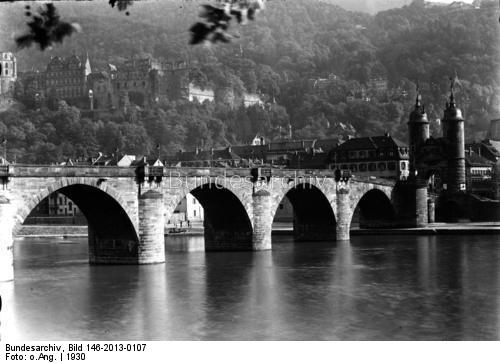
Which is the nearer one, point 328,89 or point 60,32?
point 60,32

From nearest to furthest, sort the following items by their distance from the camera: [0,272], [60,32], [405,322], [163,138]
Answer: [60,32], [405,322], [0,272], [163,138]

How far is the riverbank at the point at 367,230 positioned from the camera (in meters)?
66.3

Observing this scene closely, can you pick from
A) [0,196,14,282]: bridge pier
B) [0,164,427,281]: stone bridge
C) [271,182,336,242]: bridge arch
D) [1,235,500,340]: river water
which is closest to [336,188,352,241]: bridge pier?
[0,164,427,281]: stone bridge

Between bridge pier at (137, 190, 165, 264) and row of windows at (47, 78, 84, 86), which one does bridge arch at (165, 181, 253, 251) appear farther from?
row of windows at (47, 78, 84, 86)

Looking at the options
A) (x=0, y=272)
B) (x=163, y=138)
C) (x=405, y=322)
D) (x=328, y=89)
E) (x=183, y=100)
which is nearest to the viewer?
(x=405, y=322)

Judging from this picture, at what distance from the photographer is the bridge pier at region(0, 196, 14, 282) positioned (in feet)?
116

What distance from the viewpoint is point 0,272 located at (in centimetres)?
3644

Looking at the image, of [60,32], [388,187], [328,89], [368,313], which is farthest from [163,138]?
[60,32]

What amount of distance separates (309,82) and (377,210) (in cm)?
6073

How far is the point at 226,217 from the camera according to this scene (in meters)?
54.3

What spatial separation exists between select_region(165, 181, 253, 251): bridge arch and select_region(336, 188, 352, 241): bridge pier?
12700 millimetres

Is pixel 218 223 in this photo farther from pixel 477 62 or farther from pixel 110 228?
pixel 477 62

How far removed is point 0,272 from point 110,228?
28.7 feet

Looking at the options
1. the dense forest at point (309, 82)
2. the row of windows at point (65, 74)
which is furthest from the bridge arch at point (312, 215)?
the row of windows at point (65, 74)
